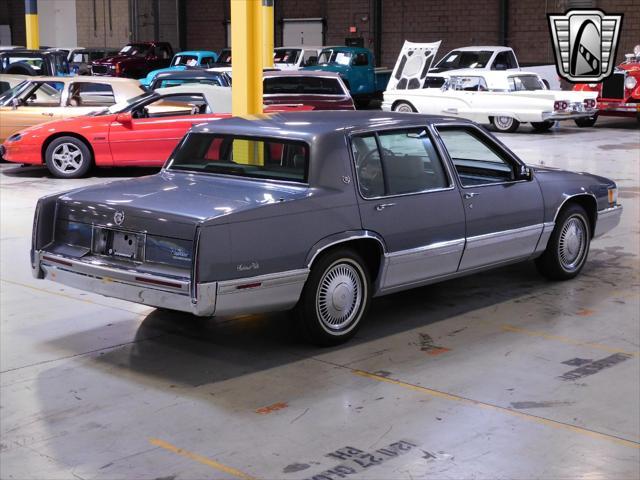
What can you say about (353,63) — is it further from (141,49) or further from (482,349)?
(482,349)

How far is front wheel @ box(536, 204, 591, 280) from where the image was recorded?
787 centimetres

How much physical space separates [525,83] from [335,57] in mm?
7860

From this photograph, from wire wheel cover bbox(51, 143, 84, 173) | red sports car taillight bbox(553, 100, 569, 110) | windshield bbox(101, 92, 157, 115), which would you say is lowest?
wire wheel cover bbox(51, 143, 84, 173)

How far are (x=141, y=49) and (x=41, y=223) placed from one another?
87.0 ft

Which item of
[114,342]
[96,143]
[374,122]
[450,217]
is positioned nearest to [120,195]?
[114,342]

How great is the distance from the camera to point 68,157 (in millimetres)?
14102

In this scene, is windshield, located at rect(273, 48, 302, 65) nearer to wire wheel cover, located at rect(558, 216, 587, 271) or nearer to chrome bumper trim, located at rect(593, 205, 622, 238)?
chrome bumper trim, located at rect(593, 205, 622, 238)

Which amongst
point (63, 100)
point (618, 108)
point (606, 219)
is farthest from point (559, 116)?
point (606, 219)

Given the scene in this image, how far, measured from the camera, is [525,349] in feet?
20.6

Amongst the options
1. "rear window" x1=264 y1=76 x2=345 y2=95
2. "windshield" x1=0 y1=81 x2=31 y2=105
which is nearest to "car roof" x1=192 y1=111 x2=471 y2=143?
"windshield" x1=0 y1=81 x2=31 y2=105

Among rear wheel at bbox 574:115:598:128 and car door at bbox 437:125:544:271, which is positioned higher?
car door at bbox 437:125:544:271

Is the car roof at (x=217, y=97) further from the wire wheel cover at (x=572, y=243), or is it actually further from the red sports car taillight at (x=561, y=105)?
the red sports car taillight at (x=561, y=105)

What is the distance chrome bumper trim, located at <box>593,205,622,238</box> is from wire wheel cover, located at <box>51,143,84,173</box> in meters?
8.28

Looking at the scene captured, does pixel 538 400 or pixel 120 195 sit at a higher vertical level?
pixel 120 195
